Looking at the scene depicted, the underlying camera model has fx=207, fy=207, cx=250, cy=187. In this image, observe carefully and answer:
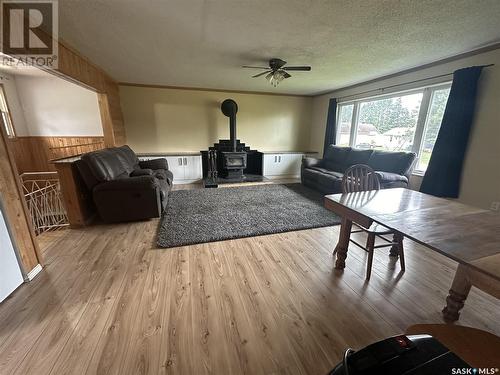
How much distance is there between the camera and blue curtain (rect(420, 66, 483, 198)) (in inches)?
107

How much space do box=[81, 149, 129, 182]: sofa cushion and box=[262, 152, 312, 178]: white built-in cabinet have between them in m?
3.38

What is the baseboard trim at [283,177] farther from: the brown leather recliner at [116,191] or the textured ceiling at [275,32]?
the brown leather recliner at [116,191]

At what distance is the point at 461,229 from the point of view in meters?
1.24

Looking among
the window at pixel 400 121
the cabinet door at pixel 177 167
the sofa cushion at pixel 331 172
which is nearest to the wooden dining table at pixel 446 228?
the sofa cushion at pixel 331 172

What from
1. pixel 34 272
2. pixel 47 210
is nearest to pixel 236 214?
pixel 34 272

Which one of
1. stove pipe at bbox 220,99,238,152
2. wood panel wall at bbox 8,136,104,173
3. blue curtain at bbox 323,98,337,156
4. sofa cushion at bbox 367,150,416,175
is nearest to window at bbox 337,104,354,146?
blue curtain at bbox 323,98,337,156

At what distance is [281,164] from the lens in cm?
580

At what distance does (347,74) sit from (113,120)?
4629 mm

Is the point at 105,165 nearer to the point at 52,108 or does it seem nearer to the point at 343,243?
the point at 343,243

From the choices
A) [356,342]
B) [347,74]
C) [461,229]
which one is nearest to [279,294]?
[356,342]

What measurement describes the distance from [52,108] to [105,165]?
3642 mm

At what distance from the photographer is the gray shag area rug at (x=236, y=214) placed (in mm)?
2609

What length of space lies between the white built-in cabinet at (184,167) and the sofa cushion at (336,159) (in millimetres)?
3057

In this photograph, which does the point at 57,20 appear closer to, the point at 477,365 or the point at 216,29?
the point at 216,29
